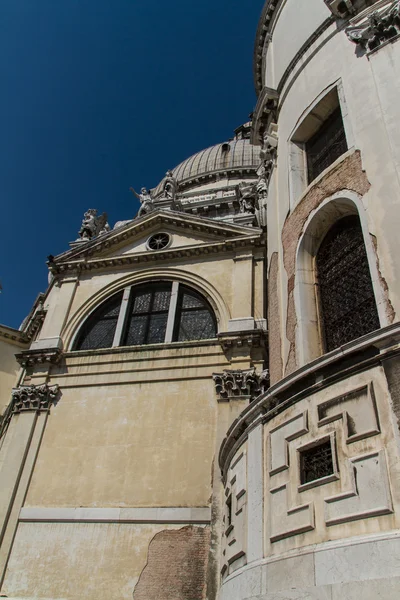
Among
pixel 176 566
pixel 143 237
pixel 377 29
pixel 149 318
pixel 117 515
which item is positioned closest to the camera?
pixel 377 29

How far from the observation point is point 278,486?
6.81 m

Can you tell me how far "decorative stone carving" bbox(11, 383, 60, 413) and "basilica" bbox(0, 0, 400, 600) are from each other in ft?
0.22

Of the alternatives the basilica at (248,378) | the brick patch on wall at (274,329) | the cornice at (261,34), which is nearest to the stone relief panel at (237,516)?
the basilica at (248,378)

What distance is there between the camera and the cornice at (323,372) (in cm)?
607

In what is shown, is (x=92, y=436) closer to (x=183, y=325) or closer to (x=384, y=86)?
(x=183, y=325)

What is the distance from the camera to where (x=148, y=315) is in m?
17.1

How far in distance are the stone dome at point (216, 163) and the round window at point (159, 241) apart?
17852 millimetres

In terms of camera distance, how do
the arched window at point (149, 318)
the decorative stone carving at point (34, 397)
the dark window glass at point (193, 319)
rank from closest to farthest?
the decorative stone carving at point (34, 397), the dark window glass at point (193, 319), the arched window at point (149, 318)

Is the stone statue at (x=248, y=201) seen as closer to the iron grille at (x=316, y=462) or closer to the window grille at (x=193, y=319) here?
the window grille at (x=193, y=319)

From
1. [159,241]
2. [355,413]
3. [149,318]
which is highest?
[159,241]

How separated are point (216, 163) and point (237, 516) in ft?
112

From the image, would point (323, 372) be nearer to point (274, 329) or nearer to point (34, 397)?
point (274, 329)

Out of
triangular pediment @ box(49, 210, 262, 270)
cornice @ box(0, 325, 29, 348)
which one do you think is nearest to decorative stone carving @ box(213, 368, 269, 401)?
triangular pediment @ box(49, 210, 262, 270)

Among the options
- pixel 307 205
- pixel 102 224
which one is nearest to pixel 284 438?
pixel 307 205
